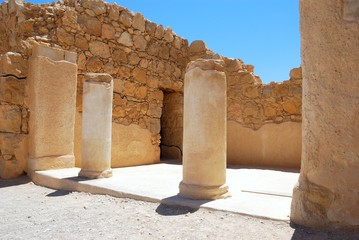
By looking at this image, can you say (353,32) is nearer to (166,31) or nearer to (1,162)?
(1,162)

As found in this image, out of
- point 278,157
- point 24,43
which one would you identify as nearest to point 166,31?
point 24,43

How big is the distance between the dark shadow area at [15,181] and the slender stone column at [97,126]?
44.9 inches

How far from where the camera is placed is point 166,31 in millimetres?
8727

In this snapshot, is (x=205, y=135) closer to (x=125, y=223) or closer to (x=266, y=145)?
(x=125, y=223)

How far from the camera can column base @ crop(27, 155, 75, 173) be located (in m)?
5.31

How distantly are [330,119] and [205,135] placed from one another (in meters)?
1.48

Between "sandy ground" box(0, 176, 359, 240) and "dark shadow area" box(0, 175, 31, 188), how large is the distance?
1153 millimetres

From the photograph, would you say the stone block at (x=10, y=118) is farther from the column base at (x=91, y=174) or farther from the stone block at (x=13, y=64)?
the column base at (x=91, y=174)

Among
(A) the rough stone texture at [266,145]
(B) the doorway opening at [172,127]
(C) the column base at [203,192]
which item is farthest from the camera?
(B) the doorway opening at [172,127]

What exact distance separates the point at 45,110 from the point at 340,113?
4809mm

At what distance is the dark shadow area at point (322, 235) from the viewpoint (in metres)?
2.38

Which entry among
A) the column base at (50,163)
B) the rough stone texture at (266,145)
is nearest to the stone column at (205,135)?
the column base at (50,163)

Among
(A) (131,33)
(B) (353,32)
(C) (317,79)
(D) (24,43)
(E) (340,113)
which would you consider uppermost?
(A) (131,33)

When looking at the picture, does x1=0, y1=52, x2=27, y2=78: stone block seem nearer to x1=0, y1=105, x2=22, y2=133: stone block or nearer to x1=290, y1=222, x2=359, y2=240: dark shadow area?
x1=0, y1=105, x2=22, y2=133: stone block
